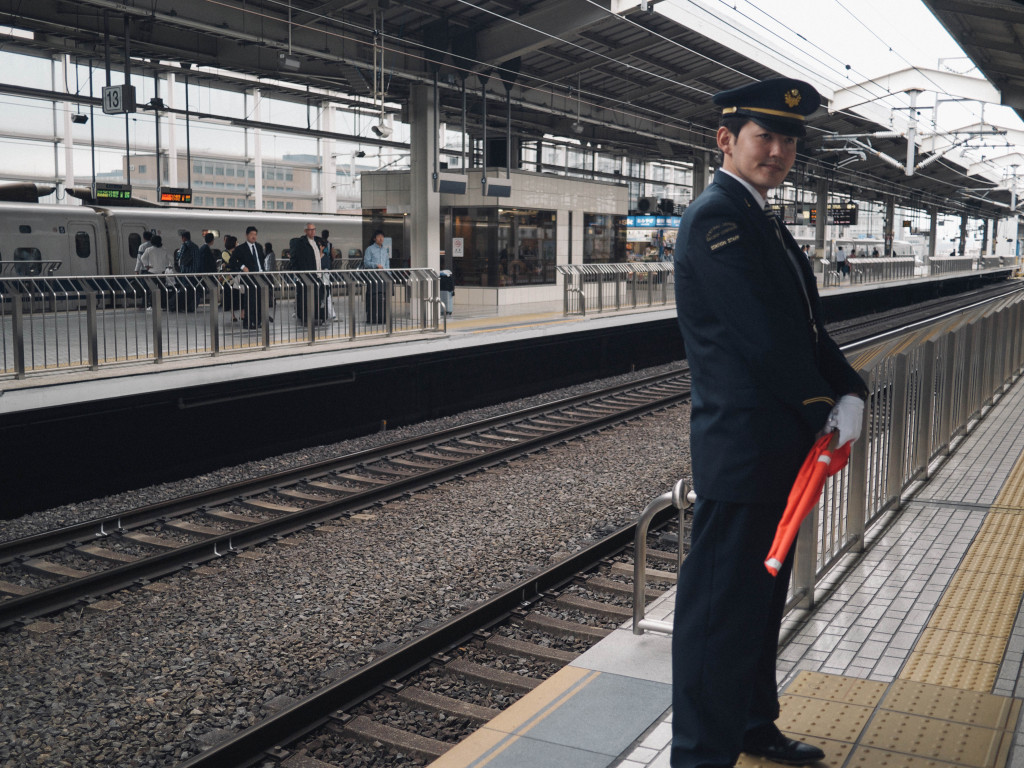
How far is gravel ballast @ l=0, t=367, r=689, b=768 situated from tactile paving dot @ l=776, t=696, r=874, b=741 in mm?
2394

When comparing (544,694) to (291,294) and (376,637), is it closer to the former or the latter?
(376,637)

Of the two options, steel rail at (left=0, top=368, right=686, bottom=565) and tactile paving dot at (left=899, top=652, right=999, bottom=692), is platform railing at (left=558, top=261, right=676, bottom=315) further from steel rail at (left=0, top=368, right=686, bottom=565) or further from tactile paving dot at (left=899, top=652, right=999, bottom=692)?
tactile paving dot at (left=899, top=652, right=999, bottom=692)

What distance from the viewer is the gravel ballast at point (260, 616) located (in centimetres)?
427

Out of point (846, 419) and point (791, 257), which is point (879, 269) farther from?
point (846, 419)

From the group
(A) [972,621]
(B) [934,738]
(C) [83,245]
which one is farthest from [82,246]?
(B) [934,738]

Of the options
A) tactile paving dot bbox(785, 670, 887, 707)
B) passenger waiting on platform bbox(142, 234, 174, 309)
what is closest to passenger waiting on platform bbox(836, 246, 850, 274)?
passenger waiting on platform bbox(142, 234, 174, 309)

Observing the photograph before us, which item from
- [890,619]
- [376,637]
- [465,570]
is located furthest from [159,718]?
[890,619]

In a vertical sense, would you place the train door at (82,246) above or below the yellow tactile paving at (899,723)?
above

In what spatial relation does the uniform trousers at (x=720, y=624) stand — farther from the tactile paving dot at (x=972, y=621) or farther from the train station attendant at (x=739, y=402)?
the tactile paving dot at (x=972, y=621)

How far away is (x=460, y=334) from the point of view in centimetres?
1556

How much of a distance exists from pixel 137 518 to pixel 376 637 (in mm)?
3216

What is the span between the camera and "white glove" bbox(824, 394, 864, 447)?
2346 millimetres

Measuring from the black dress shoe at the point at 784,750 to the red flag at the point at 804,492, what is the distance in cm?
78

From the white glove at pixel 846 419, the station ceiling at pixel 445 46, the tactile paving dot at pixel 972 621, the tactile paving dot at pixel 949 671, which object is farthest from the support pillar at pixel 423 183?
the white glove at pixel 846 419
